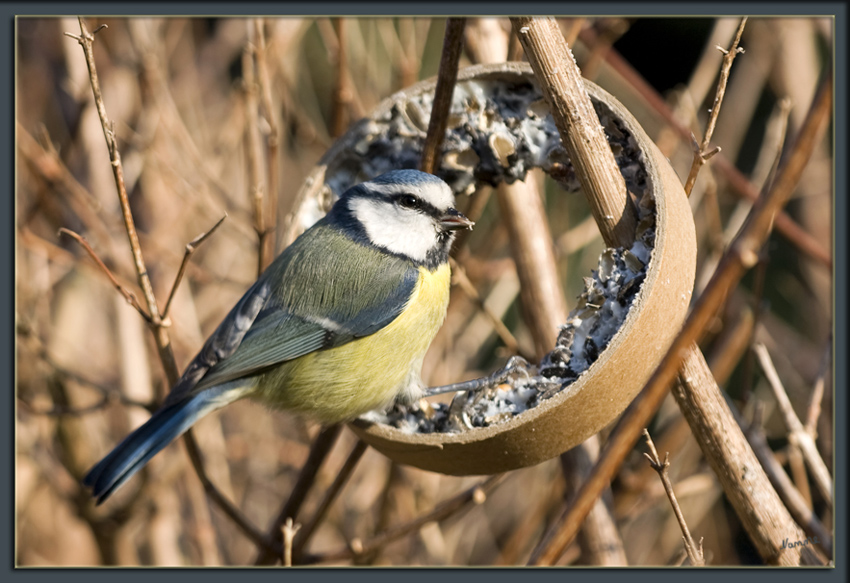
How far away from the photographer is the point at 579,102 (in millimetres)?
1159

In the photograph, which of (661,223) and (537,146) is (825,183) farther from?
(661,223)

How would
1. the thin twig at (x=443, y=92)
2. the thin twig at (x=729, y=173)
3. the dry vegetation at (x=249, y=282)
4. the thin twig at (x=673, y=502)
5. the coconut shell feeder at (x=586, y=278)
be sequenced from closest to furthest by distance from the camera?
the thin twig at (x=673, y=502), the coconut shell feeder at (x=586, y=278), the thin twig at (x=443, y=92), the thin twig at (x=729, y=173), the dry vegetation at (x=249, y=282)

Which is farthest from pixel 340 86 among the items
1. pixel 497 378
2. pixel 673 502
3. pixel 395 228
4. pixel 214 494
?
pixel 673 502

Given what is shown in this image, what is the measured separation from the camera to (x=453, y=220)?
1454 millimetres

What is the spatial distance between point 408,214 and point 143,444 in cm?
67

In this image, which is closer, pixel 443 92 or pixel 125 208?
pixel 125 208

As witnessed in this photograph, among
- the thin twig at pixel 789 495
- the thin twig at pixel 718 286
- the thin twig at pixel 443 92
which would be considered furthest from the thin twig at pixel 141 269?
the thin twig at pixel 789 495

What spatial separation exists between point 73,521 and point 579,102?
181cm

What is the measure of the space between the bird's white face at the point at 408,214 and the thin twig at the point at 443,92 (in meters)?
0.04

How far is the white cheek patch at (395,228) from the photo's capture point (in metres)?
1.48

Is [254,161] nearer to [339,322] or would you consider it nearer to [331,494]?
[339,322]

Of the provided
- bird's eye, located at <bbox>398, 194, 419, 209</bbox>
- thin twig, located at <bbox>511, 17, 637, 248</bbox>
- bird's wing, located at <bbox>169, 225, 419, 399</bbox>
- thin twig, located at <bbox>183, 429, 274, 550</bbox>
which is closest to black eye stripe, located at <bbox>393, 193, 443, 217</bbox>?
bird's eye, located at <bbox>398, 194, 419, 209</bbox>

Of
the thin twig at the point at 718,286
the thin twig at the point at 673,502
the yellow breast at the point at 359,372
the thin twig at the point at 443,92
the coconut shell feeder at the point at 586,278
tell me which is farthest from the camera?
the yellow breast at the point at 359,372

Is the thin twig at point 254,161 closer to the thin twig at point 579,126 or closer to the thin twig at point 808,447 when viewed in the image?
the thin twig at point 579,126
